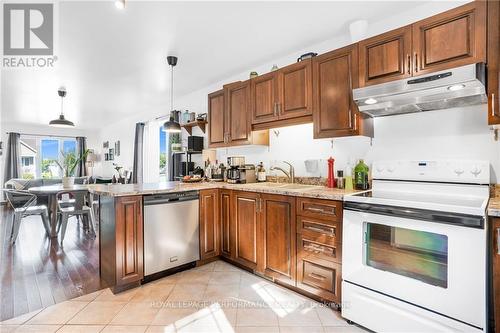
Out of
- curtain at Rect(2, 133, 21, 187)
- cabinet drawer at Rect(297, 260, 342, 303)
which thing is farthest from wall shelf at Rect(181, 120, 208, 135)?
curtain at Rect(2, 133, 21, 187)

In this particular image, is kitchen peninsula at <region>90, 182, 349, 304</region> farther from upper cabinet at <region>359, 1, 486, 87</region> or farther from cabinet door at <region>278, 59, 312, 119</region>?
upper cabinet at <region>359, 1, 486, 87</region>

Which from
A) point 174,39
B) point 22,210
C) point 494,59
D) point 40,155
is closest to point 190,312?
point 174,39

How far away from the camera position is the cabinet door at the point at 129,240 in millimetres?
2215

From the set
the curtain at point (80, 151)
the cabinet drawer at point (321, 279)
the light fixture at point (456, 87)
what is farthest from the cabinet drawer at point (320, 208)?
the curtain at point (80, 151)

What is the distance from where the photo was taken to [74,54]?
2.95 meters

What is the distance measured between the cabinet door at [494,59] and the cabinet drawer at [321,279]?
1428 mm

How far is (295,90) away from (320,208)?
4.08ft

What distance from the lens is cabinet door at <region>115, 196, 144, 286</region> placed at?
221cm

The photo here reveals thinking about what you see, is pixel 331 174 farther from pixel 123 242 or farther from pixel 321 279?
pixel 123 242

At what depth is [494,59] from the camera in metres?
1.53

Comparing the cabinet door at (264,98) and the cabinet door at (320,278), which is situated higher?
the cabinet door at (264,98)

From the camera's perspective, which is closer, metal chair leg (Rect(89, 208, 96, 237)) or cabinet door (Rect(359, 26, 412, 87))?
cabinet door (Rect(359, 26, 412, 87))

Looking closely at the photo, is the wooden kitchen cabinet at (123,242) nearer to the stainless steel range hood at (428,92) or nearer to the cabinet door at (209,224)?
the cabinet door at (209,224)

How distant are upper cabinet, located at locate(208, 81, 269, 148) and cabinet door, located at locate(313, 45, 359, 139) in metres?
0.89
